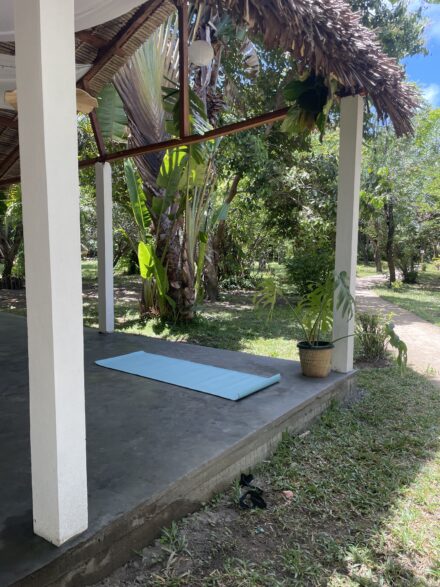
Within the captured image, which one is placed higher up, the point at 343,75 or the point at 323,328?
the point at 343,75

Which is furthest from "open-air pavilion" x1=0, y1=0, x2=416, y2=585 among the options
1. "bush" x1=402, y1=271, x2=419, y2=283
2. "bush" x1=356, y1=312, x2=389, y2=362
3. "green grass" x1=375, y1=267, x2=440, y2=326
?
"bush" x1=402, y1=271, x2=419, y2=283

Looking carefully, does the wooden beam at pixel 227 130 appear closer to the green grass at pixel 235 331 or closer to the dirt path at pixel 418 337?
the green grass at pixel 235 331

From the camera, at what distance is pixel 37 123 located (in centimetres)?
167

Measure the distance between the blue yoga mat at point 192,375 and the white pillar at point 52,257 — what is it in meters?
1.87

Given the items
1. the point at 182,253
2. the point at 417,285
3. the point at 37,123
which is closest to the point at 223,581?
the point at 37,123

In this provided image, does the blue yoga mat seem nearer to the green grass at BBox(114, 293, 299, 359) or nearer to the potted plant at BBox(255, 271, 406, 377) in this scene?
the potted plant at BBox(255, 271, 406, 377)

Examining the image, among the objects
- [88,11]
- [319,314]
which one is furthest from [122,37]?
[319,314]

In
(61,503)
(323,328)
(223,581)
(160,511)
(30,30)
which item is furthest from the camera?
(323,328)

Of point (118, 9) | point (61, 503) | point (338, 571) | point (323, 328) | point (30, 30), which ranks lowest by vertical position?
point (338, 571)

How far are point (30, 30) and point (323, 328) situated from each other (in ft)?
10.9

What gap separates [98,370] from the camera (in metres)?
4.34

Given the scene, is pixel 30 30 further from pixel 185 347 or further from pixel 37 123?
pixel 185 347

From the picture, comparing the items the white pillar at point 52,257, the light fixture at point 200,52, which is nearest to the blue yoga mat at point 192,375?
the white pillar at point 52,257

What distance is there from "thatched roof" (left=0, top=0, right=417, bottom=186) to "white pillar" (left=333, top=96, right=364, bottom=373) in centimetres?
19
